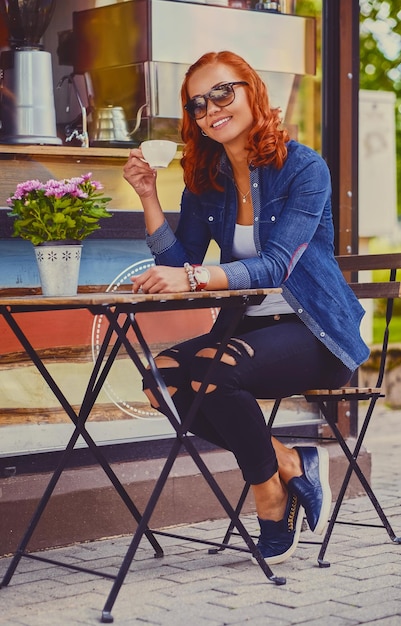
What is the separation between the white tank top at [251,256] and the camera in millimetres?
4117

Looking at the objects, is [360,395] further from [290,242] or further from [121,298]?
[121,298]

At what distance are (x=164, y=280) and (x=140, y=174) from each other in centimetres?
58

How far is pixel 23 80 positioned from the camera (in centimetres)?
466

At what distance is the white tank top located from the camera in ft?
13.5

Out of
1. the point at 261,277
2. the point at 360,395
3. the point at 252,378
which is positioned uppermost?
the point at 261,277

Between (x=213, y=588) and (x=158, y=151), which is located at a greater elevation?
(x=158, y=151)

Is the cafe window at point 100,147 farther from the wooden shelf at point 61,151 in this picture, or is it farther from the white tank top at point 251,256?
the white tank top at point 251,256

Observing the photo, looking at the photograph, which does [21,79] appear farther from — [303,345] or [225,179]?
[303,345]

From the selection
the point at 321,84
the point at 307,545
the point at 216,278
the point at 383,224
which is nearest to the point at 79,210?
the point at 216,278

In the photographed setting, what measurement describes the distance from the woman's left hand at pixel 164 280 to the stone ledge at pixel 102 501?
47.4 inches

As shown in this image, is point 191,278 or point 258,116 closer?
point 191,278

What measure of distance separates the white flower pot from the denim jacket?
0.49m

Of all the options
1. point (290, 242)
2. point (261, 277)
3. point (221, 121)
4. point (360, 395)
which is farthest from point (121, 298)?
point (360, 395)

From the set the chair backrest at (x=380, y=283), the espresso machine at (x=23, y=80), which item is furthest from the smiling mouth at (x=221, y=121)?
the espresso machine at (x=23, y=80)
